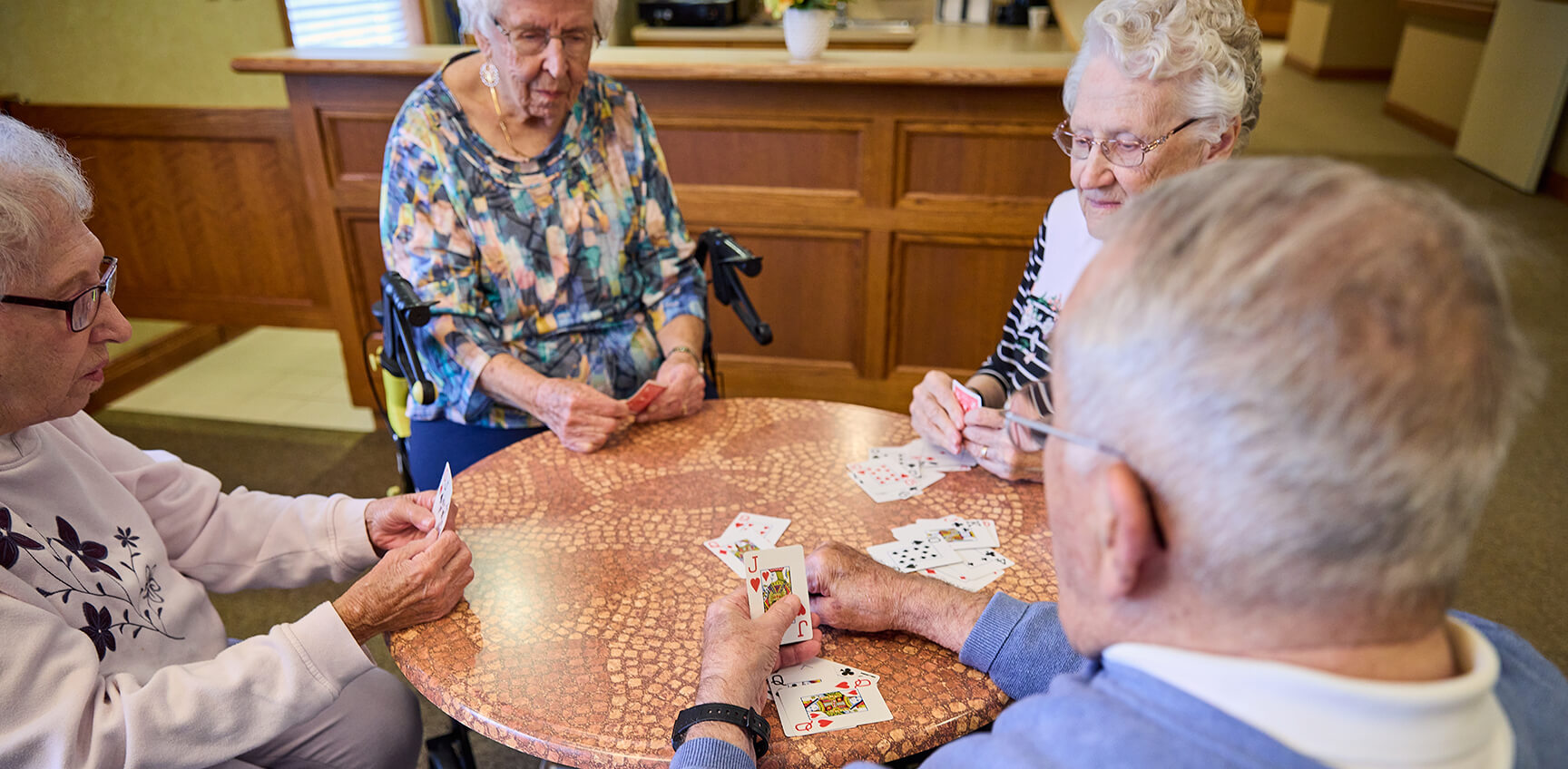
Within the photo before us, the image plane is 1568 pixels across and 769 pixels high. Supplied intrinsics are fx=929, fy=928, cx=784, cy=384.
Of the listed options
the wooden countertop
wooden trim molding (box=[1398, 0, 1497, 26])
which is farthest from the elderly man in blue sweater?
wooden trim molding (box=[1398, 0, 1497, 26])

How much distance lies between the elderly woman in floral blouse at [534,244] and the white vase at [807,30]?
3.77ft

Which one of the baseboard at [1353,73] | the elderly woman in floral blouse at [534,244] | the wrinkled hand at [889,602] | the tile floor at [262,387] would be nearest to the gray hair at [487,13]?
the elderly woman in floral blouse at [534,244]

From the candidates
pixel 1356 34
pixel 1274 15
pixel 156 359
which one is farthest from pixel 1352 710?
pixel 1274 15

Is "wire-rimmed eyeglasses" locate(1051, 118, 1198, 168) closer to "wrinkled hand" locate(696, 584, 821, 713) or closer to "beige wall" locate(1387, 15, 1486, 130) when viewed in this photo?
"wrinkled hand" locate(696, 584, 821, 713)

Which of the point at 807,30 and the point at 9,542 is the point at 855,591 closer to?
the point at 9,542

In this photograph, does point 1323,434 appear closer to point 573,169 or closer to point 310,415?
point 573,169

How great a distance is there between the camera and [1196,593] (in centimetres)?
64

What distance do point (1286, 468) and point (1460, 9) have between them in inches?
345

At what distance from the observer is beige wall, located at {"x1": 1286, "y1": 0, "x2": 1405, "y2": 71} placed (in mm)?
9859

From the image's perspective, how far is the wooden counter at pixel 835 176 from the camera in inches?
119

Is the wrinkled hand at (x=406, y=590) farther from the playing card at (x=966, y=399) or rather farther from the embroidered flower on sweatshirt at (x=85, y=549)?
the playing card at (x=966, y=399)

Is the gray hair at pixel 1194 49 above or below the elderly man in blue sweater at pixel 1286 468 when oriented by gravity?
above

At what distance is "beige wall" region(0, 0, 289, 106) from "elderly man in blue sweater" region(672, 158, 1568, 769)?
428 centimetres

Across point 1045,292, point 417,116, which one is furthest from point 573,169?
point 1045,292
